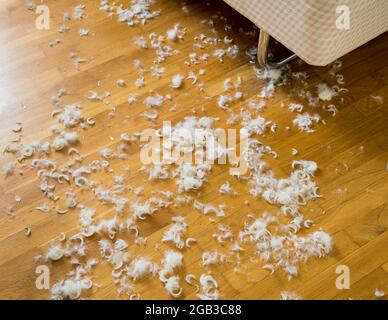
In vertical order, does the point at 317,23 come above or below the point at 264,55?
above

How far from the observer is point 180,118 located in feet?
5.22

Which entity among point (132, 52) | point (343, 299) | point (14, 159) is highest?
point (132, 52)

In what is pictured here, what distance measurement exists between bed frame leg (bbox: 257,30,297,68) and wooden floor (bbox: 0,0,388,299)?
0.17 ft

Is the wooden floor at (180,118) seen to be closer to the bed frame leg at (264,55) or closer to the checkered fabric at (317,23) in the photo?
the bed frame leg at (264,55)

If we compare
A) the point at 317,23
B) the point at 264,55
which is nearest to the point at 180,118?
the point at 264,55

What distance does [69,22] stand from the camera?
1871 mm

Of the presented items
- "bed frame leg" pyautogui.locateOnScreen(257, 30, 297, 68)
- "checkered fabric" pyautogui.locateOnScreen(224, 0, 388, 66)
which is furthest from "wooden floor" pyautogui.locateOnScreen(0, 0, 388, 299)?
"checkered fabric" pyautogui.locateOnScreen(224, 0, 388, 66)

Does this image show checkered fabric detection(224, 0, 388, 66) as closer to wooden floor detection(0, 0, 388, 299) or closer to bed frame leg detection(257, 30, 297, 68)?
bed frame leg detection(257, 30, 297, 68)

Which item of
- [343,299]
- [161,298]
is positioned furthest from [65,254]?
[343,299]

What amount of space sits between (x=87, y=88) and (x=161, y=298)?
0.81 metres

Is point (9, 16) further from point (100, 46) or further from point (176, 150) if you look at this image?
point (176, 150)

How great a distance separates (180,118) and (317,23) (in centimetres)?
53

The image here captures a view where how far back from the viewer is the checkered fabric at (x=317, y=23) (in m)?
1.34

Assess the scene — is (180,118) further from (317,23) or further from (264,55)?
(317,23)
